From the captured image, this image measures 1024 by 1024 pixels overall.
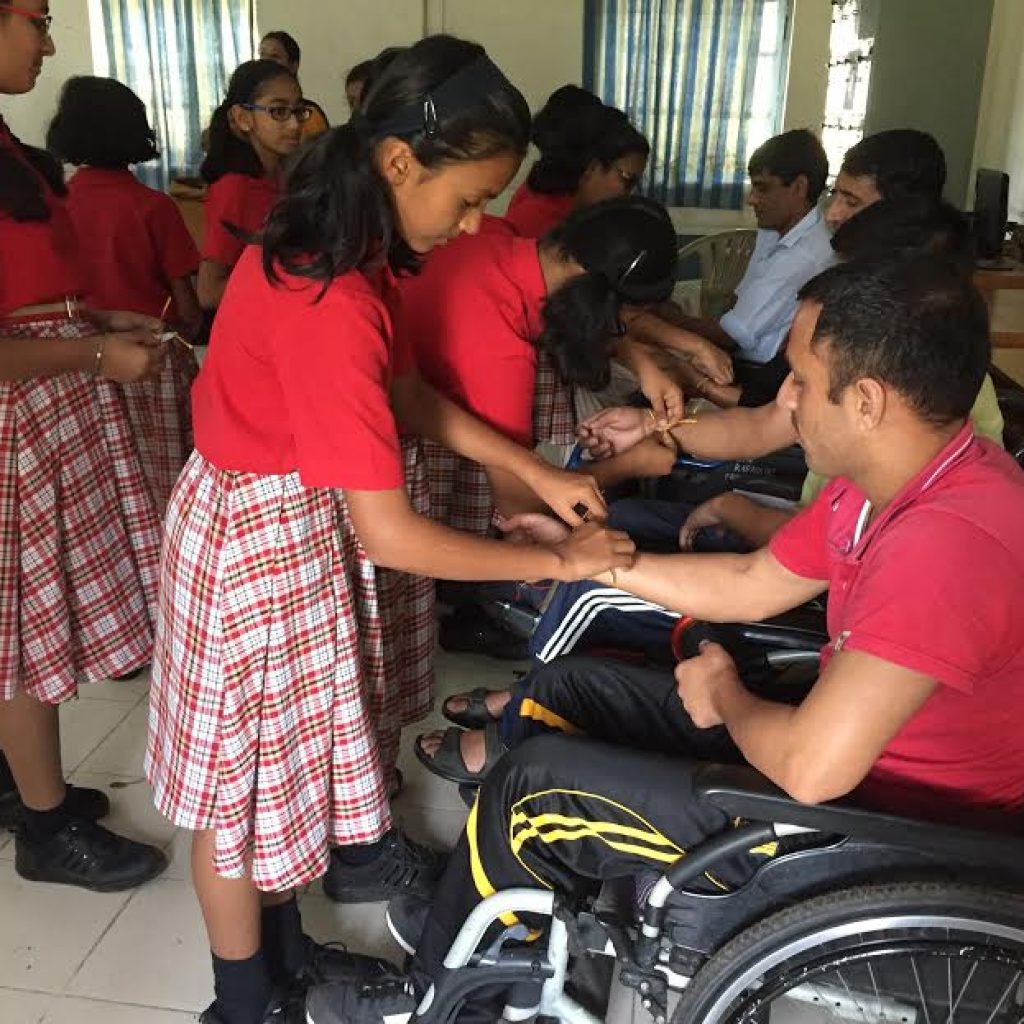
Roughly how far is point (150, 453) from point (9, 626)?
0.67 meters

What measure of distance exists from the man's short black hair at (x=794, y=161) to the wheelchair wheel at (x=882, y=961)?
8.88 feet

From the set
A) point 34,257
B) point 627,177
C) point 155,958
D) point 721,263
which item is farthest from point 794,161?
point 155,958

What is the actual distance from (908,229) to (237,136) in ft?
5.79

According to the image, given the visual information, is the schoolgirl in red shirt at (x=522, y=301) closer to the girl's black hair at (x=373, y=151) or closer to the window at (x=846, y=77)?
the girl's black hair at (x=373, y=151)

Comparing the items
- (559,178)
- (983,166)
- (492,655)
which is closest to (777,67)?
(983,166)

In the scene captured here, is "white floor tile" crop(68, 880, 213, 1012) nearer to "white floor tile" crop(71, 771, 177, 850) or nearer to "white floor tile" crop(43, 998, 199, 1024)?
"white floor tile" crop(43, 998, 199, 1024)

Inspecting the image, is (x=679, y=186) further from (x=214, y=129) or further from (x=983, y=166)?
(x=214, y=129)

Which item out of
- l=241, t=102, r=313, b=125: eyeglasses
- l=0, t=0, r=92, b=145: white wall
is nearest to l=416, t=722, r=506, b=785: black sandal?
l=241, t=102, r=313, b=125: eyeglasses

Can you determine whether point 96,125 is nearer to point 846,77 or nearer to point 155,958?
point 155,958

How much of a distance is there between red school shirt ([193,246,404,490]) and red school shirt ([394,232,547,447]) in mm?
621

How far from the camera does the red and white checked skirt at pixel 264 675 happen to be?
1251 millimetres

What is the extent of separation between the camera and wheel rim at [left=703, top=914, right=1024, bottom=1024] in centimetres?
100

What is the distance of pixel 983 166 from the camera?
4.52m

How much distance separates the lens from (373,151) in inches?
45.2
